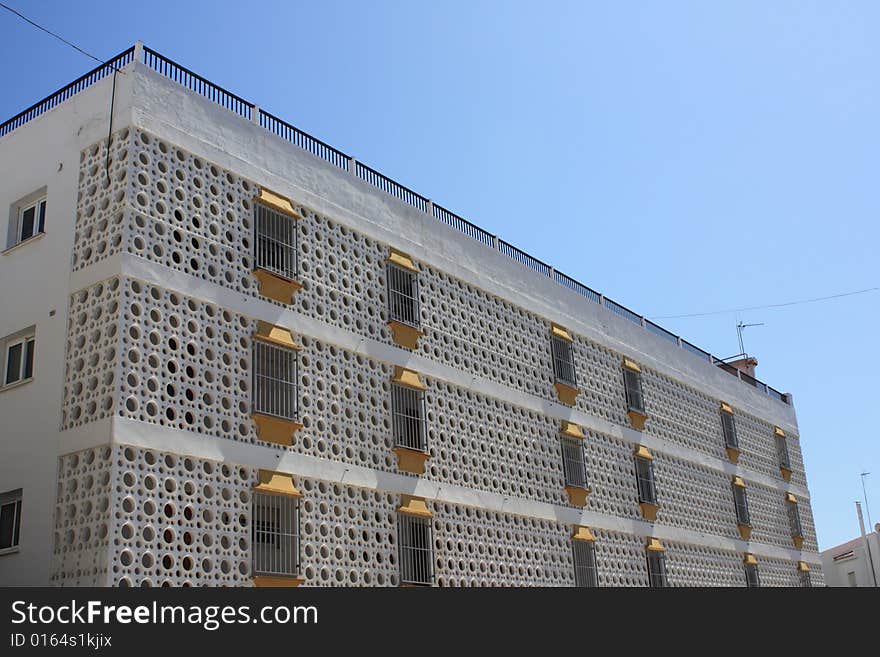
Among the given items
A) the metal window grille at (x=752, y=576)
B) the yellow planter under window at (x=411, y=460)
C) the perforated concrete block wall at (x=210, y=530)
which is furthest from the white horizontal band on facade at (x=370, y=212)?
the metal window grille at (x=752, y=576)

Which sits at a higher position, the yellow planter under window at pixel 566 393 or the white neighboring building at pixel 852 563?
the yellow planter under window at pixel 566 393

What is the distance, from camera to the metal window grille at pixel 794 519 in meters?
34.2

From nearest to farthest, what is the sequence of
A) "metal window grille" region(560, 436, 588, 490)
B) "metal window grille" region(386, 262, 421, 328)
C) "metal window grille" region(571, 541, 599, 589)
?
"metal window grille" region(386, 262, 421, 328)
"metal window grille" region(571, 541, 599, 589)
"metal window grille" region(560, 436, 588, 490)

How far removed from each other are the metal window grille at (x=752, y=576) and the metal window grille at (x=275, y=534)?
59.3ft

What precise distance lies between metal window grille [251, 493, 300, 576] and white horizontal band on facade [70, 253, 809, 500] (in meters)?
2.99

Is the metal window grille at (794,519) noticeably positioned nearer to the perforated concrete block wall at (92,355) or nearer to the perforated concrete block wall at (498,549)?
the perforated concrete block wall at (498,549)

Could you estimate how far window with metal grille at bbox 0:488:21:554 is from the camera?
1516 centimetres

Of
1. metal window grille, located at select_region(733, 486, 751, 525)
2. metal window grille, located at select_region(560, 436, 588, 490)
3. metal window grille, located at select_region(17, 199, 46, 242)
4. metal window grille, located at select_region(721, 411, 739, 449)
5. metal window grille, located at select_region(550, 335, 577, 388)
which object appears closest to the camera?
metal window grille, located at select_region(17, 199, 46, 242)

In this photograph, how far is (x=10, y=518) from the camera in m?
15.3

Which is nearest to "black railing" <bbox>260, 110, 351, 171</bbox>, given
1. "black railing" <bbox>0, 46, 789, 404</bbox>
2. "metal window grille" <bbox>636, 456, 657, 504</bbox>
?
"black railing" <bbox>0, 46, 789, 404</bbox>

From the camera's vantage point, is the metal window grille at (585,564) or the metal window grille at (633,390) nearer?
the metal window grille at (585,564)

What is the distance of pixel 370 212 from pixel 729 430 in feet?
55.4

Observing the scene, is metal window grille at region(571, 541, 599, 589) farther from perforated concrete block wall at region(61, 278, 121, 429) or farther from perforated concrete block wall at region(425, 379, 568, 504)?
perforated concrete block wall at region(61, 278, 121, 429)

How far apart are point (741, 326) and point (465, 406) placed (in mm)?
19945
